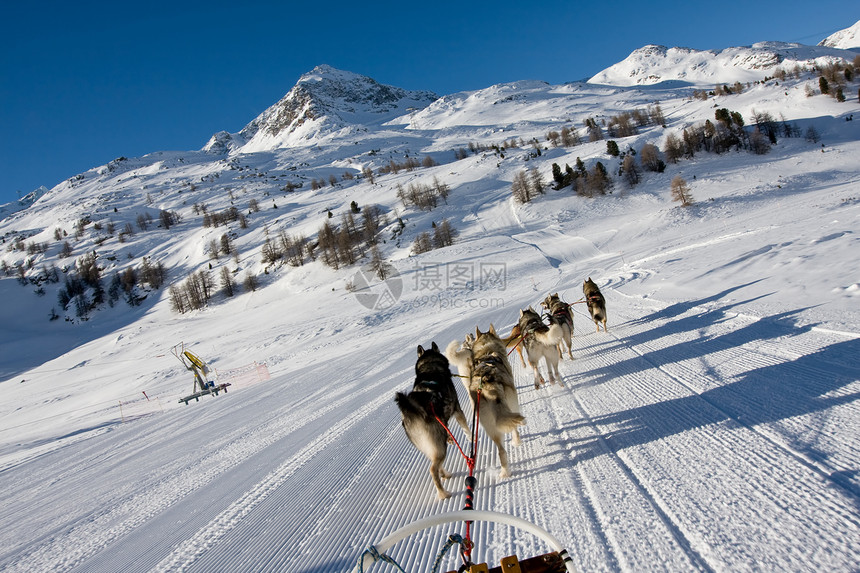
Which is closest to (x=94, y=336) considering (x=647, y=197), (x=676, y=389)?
(x=676, y=389)

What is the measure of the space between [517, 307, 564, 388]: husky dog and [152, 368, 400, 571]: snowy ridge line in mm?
3296

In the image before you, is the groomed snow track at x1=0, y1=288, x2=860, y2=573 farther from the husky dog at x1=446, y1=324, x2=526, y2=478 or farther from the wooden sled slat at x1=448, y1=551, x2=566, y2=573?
the wooden sled slat at x1=448, y1=551, x2=566, y2=573

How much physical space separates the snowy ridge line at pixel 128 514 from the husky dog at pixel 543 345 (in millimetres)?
4568

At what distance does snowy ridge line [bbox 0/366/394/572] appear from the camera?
416 cm

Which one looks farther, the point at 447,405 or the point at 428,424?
the point at 447,405

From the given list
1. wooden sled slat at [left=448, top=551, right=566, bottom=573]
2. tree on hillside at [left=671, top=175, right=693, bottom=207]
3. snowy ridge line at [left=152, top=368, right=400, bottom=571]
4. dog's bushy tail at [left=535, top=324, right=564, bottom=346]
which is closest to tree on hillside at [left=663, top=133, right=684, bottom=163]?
tree on hillside at [left=671, top=175, right=693, bottom=207]

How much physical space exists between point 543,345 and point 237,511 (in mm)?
4611

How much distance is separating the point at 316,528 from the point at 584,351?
5.75 meters

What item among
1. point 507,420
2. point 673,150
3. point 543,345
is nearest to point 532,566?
point 507,420

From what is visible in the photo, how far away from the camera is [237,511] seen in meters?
4.25
